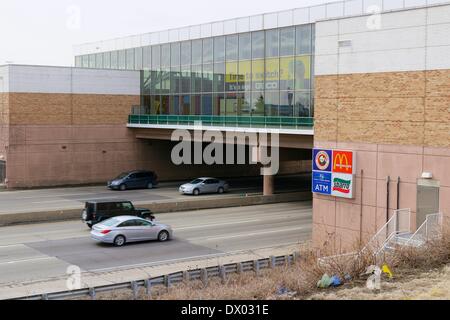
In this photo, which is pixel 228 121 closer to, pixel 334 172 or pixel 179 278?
pixel 334 172

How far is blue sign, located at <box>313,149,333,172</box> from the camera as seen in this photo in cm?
2391

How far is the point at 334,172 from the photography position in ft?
77.9

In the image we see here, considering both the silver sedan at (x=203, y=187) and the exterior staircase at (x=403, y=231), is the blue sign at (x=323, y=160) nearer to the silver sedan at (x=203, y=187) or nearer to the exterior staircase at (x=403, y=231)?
the exterior staircase at (x=403, y=231)

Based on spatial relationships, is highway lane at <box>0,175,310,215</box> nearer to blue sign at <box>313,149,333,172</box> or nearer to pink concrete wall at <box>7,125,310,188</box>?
pink concrete wall at <box>7,125,310,188</box>

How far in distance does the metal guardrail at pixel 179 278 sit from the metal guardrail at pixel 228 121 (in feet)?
50.1

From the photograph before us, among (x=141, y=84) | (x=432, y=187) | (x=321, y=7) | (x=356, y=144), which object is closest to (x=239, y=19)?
(x=321, y=7)

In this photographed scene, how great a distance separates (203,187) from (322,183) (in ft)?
60.6

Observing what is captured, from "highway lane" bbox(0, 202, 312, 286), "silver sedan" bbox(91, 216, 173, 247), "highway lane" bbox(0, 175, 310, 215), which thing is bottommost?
"highway lane" bbox(0, 202, 312, 286)

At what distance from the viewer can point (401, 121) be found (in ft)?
70.7

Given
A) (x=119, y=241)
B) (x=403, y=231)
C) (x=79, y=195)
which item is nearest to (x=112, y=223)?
(x=119, y=241)

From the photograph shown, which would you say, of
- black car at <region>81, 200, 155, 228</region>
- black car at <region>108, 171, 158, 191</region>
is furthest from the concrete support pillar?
black car at <region>81, 200, 155, 228</region>

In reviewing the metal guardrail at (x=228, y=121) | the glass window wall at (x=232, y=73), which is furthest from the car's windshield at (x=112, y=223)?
the glass window wall at (x=232, y=73)

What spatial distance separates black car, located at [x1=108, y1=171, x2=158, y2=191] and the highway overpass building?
3.00m
